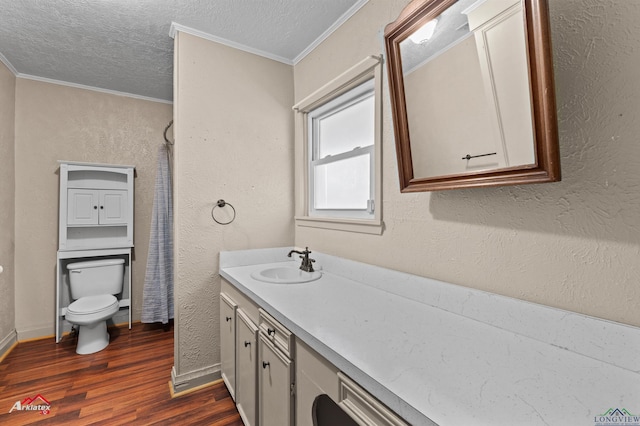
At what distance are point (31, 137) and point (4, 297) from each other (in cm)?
140

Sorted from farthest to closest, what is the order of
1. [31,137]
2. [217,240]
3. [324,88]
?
1. [31,137]
2. [217,240]
3. [324,88]

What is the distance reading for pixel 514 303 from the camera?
99 cm

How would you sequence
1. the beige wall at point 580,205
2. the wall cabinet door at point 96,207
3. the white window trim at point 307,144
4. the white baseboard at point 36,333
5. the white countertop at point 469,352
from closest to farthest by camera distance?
the white countertop at point 469,352
the beige wall at point 580,205
the white window trim at point 307,144
the white baseboard at point 36,333
the wall cabinet door at point 96,207

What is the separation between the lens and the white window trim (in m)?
1.55

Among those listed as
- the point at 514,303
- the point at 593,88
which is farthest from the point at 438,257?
the point at 593,88

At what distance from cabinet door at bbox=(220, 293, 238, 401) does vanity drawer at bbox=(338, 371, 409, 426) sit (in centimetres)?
106

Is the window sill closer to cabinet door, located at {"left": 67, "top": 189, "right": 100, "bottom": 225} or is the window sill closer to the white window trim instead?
the white window trim

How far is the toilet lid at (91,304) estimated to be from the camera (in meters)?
2.35

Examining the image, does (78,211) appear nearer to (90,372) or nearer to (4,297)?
(4,297)

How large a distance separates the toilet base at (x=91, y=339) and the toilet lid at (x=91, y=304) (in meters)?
0.13

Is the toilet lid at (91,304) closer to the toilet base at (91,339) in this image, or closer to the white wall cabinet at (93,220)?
the toilet base at (91,339)

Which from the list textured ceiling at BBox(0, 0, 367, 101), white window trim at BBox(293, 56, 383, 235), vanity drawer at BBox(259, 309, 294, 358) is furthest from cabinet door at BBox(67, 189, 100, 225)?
vanity drawer at BBox(259, 309, 294, 358)

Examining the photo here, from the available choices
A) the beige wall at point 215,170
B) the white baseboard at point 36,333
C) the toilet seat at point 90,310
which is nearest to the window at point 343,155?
the beige wall at point 215,170

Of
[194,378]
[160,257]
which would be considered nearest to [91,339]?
[160,257]
